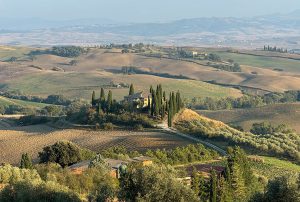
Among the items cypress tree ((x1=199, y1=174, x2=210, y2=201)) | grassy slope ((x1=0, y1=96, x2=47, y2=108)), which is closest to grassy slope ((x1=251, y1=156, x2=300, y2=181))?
cypress tree ((x1=199, y1=174, x2=210, y2=201))

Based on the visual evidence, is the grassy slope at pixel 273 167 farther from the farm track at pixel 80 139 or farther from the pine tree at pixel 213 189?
the pine tree at pixel 213 189

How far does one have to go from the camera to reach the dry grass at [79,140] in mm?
71562

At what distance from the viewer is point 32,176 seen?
43.4 meters

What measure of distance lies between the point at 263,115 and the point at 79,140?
155 ft

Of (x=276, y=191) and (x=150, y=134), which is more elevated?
(x=276, y=191)

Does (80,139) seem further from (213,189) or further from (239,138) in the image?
(213,189)

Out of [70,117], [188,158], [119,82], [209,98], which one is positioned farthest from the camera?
[119,82]

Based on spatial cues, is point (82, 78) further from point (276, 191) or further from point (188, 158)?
point (276, 191)

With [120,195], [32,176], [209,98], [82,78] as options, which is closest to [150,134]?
[32,176]

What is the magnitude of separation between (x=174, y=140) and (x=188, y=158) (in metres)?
11.3

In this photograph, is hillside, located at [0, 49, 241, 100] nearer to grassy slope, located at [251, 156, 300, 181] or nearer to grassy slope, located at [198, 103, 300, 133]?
grassy slope, located at [198, 103, 300, 133]

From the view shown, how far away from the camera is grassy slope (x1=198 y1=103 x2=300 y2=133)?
4353 inches

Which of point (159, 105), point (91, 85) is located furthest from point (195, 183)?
point (91, 85)

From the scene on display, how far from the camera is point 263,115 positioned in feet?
378
